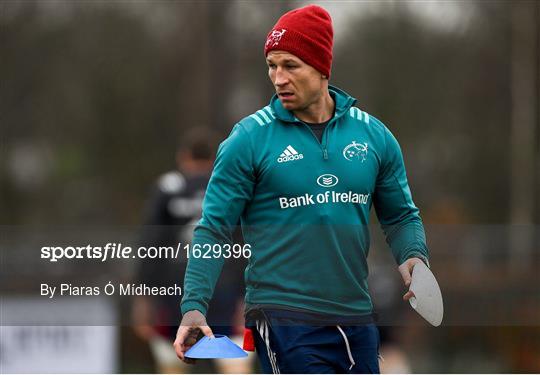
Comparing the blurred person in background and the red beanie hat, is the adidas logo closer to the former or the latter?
the red beanie hat

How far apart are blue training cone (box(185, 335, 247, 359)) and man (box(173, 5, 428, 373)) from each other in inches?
1.7

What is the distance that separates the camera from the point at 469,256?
57.0ft

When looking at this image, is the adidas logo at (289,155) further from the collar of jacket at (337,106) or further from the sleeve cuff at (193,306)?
the sleeve cuff at (193,306)

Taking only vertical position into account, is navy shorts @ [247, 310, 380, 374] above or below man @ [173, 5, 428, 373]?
below

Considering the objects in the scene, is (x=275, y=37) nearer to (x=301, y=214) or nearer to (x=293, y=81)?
(x=293, y=81)

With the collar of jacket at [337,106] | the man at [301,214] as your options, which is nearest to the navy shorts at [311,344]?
the man at [301,214]

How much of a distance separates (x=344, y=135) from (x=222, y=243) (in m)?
0.59

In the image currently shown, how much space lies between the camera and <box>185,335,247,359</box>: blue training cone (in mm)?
4141

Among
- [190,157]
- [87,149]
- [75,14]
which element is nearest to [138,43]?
[75,14]

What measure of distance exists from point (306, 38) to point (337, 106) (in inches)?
10.9

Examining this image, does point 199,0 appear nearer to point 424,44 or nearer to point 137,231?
point 424,44

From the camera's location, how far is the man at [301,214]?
424 centimetres

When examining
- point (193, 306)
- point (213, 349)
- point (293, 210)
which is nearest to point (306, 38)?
point (293, 210)

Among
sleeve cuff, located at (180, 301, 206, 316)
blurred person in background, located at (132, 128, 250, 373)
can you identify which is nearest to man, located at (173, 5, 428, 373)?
sleeve cuff, located at (180, 301, 206, 316)
